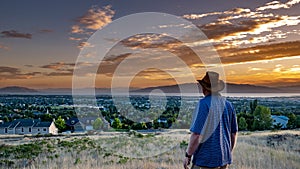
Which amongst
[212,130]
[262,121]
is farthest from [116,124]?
[212,130]

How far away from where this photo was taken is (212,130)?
389cm

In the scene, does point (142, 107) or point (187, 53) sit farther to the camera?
point (142, 107)

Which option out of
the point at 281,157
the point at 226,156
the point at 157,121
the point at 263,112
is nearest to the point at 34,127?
the point at 157,121

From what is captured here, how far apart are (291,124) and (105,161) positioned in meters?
42.3

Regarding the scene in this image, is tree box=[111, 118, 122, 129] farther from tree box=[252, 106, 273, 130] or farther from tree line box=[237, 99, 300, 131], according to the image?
tree box=[252, 106, 273, 130]

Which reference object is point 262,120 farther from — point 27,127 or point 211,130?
point 211,130

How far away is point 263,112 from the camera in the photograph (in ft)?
158

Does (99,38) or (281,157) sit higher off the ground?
(99,38)

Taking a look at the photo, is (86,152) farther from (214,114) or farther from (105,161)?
(214,114)

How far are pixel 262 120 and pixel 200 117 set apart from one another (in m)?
47.1

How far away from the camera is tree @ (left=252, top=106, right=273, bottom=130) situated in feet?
150

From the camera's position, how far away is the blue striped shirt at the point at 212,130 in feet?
12.5

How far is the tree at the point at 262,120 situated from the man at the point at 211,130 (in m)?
43.1

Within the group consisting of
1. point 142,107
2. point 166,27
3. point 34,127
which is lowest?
point 34,127
